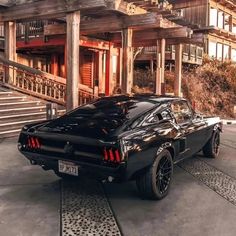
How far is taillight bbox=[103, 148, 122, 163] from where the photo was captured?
4.21 m

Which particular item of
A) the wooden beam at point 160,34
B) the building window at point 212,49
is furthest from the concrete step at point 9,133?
the building window at point 212,49

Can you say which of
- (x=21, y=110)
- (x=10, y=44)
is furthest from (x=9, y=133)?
(x=10, y=44)

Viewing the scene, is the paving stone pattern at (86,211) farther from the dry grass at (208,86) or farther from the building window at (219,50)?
the building window at (219,50)

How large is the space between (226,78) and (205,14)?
8721 mm

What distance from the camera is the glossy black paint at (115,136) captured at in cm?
434

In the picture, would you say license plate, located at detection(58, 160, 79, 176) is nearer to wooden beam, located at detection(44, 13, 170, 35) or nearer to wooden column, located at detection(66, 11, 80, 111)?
wooden column, located at detection(66, 11, 80, 111)

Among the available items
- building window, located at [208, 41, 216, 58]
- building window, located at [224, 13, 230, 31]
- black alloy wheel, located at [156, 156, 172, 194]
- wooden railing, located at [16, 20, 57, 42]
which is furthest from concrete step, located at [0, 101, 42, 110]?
building window, located at [224, 13, 230, 31]

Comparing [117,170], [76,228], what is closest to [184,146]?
[117,170]

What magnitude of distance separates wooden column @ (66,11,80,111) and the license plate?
16.2 feet

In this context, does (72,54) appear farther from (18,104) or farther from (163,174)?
(163,174)

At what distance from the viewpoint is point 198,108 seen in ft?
65.0

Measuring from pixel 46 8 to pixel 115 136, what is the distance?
742 cm

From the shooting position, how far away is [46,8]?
10383mm

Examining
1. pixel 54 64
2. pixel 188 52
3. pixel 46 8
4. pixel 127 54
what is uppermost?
pixel 188 52
